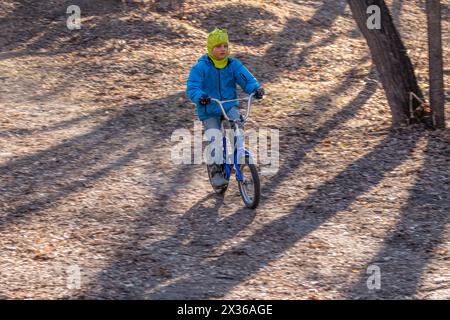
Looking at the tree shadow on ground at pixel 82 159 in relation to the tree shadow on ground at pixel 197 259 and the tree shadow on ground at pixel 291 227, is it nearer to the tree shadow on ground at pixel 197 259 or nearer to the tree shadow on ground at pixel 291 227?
the tree shadow on ground at pixel 197 259

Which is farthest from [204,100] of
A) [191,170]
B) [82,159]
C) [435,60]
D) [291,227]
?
[435,60]

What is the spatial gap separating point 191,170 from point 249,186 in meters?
1.25

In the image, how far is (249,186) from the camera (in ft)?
25.9

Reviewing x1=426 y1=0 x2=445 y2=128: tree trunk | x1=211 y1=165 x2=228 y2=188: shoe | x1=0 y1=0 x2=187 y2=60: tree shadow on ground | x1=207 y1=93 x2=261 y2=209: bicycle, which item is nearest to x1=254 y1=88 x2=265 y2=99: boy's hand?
x1=207 y1=93 x2=261 y2=209: bicycle

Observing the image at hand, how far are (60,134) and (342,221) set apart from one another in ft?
13.0

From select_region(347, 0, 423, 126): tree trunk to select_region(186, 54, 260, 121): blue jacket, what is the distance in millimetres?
2565

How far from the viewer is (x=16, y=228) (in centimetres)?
743

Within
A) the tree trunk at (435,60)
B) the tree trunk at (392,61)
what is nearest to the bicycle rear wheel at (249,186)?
the tree trunk at (392,61)

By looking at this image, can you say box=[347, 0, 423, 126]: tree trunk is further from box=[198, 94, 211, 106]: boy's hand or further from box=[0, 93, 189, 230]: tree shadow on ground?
box=[198, 94, 211, 106]: boy's hand

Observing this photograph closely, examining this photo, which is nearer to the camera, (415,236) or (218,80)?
(415,236)

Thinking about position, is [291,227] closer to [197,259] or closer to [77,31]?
[197,259]
